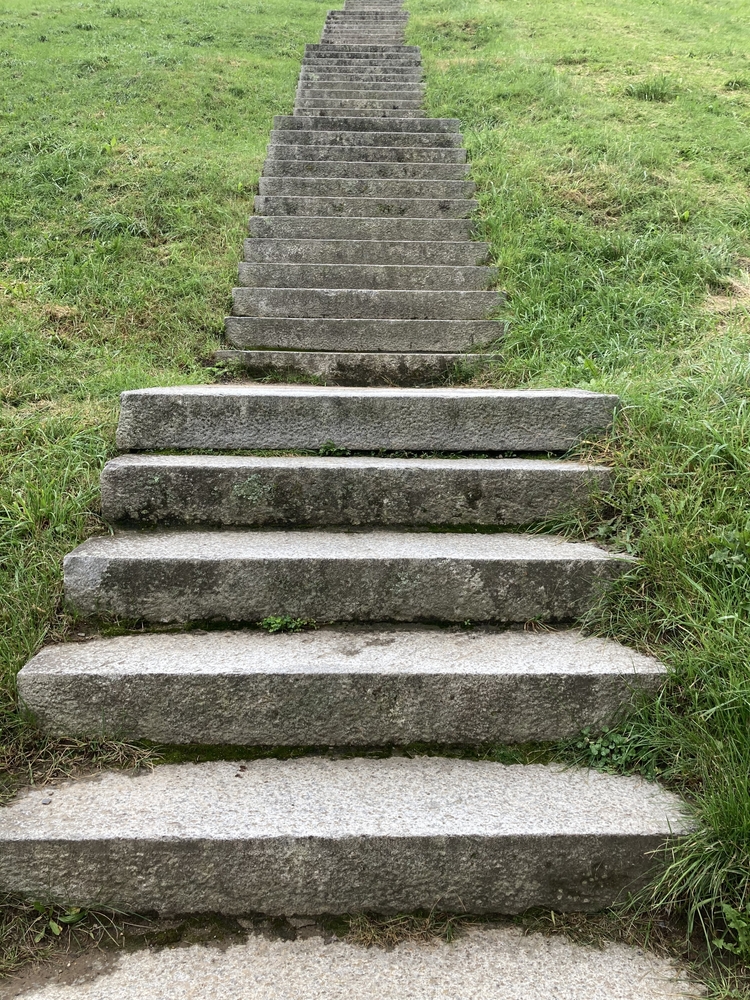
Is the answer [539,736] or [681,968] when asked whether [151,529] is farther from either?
[681,968]

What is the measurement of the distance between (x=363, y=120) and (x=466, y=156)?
118cm

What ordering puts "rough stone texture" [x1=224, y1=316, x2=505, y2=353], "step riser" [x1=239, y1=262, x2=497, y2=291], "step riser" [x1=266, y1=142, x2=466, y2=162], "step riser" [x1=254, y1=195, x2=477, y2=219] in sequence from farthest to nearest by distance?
1. "step riser" [x1=266, y1=142, x2=466, y2=162]
2. "step riser" [x1=254, y1=195, x2=477, y2=219]
3. "step riser" [x1=239, y1=262, x2=497, y2=291]
4. "rough stone texture" [x1=224, y1=316, x2=505, y2=353]

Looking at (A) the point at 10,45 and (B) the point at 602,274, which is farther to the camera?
(A) the point at 10,45

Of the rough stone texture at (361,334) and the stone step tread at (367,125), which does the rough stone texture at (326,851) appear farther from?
the stone step tread at (367,125)

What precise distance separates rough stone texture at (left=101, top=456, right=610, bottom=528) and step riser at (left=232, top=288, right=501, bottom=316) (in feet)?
6.57

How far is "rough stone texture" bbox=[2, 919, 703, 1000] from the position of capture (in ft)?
4.34

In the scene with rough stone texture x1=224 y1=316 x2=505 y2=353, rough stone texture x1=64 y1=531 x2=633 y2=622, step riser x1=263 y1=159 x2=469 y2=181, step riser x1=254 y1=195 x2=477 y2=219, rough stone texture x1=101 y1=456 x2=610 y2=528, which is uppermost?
step riser x1=263 y1=159 x2=469 y2=181

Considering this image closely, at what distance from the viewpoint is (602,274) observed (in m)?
3.89

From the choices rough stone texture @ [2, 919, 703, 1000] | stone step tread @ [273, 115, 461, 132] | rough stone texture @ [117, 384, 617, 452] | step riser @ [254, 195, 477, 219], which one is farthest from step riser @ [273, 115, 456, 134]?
rough stone texture @ [2, 919, 703, 1000]

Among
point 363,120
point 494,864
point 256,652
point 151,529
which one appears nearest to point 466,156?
point 363,120

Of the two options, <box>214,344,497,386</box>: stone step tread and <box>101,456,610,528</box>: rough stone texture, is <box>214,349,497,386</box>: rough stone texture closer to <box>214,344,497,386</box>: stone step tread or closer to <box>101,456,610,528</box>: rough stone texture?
<box>214,344,497,386</box>: stone step tread

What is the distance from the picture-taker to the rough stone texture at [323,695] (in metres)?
1.72

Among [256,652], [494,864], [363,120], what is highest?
[363,120]

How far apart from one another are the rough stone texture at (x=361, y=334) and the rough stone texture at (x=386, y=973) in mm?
3055
